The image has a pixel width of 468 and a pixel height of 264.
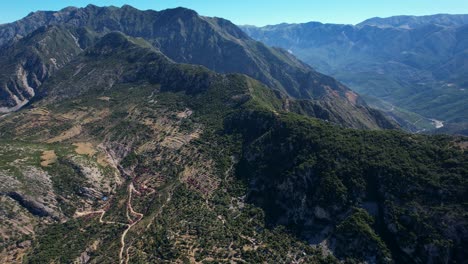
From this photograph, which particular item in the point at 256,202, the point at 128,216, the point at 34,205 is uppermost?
the point at 34,205

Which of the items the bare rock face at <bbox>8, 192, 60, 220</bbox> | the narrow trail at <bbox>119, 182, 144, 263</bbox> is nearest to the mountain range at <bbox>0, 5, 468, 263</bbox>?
the bare rock face at <bbox>8, 192, 60, 220</bbox>

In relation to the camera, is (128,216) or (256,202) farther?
(128,216)

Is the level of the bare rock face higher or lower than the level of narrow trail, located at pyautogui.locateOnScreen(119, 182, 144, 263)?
higher

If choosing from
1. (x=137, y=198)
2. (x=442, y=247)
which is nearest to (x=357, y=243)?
(x=442, y=247)

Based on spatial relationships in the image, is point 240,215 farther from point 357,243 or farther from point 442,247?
point 442,247

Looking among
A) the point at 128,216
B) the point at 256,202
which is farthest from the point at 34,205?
the point at 256,202

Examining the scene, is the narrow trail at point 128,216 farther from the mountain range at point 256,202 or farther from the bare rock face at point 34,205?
the bare rock face at point 34,205

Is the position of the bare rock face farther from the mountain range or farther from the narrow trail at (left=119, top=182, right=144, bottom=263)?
the narrow trail at (left=119, top=182, right=144, bottom=263)

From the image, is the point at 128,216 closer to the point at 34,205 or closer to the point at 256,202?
the point at 34,205

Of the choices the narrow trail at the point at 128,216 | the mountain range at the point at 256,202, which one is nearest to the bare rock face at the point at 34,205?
the mountain range at the point at 256,202

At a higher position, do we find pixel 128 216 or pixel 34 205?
pixel 34 205

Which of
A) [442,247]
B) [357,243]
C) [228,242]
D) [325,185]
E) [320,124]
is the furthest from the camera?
[320,124]
